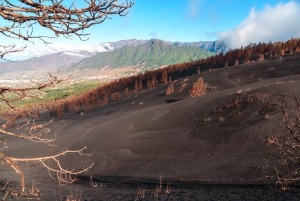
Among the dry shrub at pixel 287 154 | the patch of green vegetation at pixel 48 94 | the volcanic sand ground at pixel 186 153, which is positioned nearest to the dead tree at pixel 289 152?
the dry shrub at pixel 287 154

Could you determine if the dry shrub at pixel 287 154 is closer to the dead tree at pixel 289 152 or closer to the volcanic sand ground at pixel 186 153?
the dead tree at pixel 289 152

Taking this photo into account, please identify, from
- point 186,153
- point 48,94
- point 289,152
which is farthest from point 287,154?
point 48,94

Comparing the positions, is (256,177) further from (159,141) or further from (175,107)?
(175,107)

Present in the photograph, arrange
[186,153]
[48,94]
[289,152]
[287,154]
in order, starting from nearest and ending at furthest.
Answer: [289,152]
[287,154]
[186,153]
[48,94]

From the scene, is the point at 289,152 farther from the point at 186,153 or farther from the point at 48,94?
the point at 48,94

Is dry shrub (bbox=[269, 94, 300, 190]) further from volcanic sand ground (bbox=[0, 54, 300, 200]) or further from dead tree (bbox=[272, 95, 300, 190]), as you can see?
volcanic sand ground (bbox=[0, 54, 300, 200])

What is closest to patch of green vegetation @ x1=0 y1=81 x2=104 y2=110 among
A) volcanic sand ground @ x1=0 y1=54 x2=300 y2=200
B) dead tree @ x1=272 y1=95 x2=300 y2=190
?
dead tree @ x1=272 y1=95 x2=300 y2=190

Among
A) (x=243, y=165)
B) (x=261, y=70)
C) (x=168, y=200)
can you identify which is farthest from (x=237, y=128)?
(x=261, y=70)

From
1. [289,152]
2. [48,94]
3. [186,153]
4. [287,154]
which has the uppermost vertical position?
[289,152]
